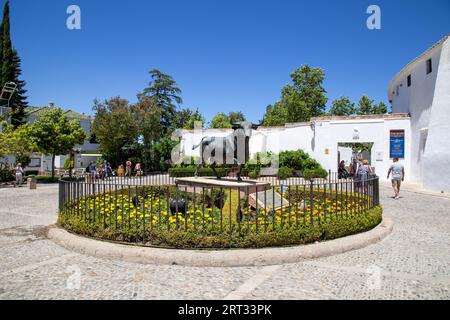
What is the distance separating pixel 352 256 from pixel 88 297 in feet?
13.5

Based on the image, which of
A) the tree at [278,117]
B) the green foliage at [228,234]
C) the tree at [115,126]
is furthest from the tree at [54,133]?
the tree at [278,117]

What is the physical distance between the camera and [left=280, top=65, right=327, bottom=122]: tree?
148ft

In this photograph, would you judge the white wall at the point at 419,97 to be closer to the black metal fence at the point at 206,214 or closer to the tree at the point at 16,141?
the black metal fence at the point at 206,214

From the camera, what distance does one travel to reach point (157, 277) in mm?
4293

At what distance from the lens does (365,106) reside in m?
54.4

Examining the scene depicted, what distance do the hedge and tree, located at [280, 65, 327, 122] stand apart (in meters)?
40.6

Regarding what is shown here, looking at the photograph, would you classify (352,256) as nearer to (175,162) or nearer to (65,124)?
(65,124)

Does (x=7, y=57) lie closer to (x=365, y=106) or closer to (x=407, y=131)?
(x=407, y=131)

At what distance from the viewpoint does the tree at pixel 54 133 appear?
22041 millimetres

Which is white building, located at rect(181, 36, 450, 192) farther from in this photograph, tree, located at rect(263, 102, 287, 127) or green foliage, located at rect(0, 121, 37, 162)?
tree, located at rect(263, 102, 287, 127)

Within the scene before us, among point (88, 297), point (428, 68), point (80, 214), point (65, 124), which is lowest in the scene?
point (88, 297)

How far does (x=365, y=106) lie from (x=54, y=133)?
164 feet

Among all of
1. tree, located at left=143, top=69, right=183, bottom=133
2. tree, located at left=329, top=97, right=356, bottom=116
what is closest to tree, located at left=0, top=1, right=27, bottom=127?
tree, located at left=143, top=69, right=183, bottom=133
